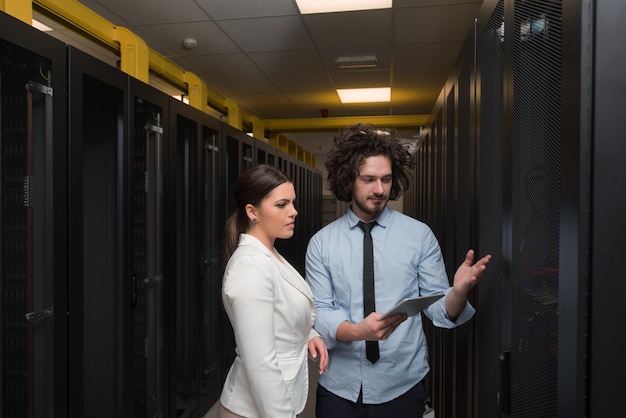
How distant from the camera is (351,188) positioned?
Result: 1.55 metres

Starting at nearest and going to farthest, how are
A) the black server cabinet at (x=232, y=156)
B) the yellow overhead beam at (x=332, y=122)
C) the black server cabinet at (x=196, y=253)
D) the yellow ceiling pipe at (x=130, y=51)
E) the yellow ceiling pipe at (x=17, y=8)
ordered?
the yellow ceiling pipe at (x=17, y=8), the yellow ceiling pipe at (x=130, y=51), the black server cabinet at (x=196, y=253), the black server cabinet at (x=232, y=156), the yellow overhead beam at (x=332, y=122)

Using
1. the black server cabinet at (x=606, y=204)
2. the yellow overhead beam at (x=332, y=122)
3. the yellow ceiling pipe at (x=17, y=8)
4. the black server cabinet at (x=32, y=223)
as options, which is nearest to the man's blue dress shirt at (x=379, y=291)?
the black server cabinet at (x=606, y=204)

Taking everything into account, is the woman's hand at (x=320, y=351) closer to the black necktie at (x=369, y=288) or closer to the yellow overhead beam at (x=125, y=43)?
the black necktie at (x=369, y=288)

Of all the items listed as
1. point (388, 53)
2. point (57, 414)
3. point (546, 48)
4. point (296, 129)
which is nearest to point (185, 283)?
point (57, 414)

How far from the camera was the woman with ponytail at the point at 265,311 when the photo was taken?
1237 millimetres

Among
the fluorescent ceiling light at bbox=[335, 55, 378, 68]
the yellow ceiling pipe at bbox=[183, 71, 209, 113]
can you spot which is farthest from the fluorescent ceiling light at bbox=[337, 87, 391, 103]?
the yellow ceiling pipe at bbox=[183, 71, 209, 113]

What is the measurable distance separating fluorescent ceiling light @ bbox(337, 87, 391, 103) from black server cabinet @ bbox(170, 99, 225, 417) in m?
2.72

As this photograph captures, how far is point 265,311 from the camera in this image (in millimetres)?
1245

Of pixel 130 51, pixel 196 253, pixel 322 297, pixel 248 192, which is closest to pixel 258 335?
pixel 322 297

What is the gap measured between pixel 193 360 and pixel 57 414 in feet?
4.37

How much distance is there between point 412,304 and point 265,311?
416 mm

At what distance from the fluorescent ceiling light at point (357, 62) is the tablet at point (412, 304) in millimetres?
3286

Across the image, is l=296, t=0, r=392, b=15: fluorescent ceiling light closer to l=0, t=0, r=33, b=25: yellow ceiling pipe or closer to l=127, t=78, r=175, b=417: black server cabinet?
l=127, t=78, r=175, b=417: black server cabinet

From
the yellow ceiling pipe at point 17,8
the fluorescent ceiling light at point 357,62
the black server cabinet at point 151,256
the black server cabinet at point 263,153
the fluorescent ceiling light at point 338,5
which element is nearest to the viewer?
the yellow ceiling pipe at point 17,8
